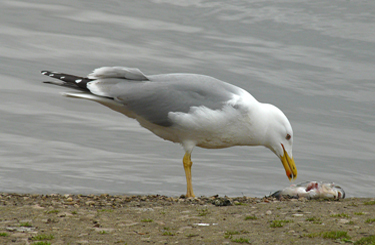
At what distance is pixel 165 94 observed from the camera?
8.32 m

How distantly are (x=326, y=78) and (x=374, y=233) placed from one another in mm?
15848

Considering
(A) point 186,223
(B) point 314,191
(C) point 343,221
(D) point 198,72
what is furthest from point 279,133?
(D) point 198,72

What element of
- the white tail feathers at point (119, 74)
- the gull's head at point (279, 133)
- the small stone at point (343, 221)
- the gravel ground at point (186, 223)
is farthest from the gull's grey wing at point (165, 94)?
the small stone at point (343, 221)

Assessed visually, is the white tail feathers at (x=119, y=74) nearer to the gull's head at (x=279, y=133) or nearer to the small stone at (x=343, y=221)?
the gull's head at (x=279, y=133)

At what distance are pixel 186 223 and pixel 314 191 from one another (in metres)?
2.96

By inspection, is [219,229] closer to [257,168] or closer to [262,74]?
[257,168]

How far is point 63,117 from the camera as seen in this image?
1545cm

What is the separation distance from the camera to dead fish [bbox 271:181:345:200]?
834 cm

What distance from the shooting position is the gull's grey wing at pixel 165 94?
8172mm

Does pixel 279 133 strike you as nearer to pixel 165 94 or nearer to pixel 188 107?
pixel 188 107

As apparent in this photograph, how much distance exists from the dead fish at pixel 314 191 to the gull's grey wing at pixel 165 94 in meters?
1.68

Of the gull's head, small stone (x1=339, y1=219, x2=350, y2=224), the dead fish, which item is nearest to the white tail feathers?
the gull's head

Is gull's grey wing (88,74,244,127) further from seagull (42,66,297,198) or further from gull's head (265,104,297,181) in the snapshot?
gull's head (265,104,297,181)

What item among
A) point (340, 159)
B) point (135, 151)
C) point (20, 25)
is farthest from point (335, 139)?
point (20, 25)
